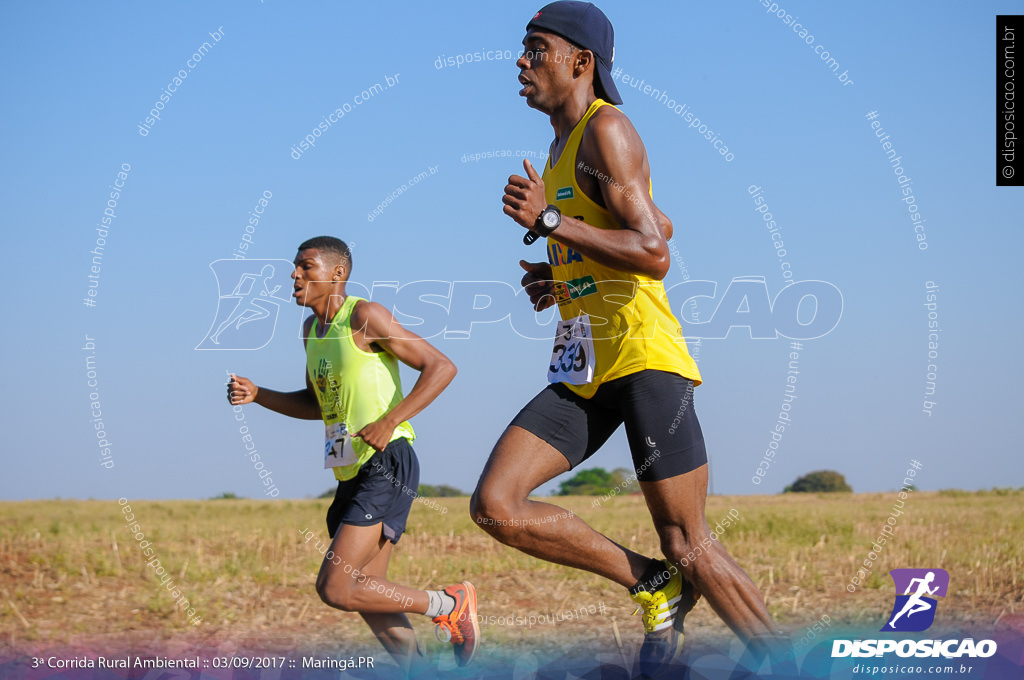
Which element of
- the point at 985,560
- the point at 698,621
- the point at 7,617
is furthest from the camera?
the point at 985,560

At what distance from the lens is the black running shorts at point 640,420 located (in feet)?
11.5

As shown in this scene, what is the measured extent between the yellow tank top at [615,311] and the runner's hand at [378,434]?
3.92 ft

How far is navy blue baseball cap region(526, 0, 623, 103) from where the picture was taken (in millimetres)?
3787

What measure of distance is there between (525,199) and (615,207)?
0.36m

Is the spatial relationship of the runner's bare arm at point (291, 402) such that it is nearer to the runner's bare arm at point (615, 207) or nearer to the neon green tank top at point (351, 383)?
the neon green tank top at point (351, 383)

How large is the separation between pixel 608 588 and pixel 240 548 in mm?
3510

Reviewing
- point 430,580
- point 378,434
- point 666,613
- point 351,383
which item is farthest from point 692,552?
point 430,580

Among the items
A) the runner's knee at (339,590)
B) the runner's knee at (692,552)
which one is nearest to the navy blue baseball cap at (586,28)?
the runner's knee at (692,552)

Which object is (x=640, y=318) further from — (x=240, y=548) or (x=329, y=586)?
(x=240, y=548)

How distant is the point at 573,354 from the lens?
3.72m

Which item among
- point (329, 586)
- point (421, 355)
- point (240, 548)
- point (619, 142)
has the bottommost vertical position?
point (240, 548)

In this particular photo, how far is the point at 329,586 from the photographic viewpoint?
178 inches

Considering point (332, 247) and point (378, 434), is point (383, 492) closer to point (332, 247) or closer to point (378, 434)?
point (378, 434)

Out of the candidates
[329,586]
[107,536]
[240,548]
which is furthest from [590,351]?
[107,536]
